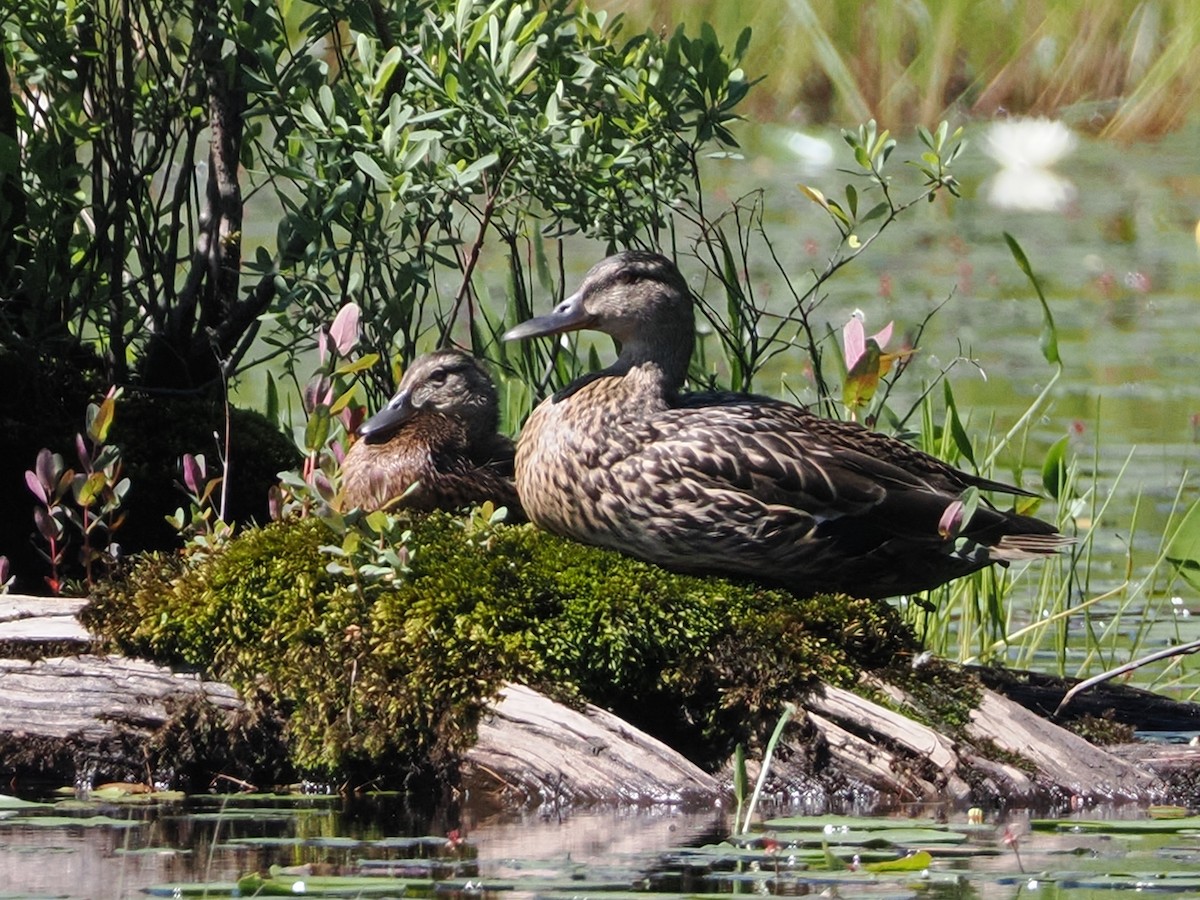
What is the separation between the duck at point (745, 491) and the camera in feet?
18.4

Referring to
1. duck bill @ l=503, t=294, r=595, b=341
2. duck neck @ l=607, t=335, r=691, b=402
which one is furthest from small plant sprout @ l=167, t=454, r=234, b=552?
duck neck @ l=607, t=335, r=691, b=402

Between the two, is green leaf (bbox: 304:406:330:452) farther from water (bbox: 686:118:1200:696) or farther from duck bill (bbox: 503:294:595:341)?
water (bbox: 686:118:1200:696)

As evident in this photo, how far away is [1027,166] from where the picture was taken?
55.7 feet

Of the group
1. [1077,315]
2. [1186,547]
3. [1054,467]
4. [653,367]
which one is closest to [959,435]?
[1054,467]

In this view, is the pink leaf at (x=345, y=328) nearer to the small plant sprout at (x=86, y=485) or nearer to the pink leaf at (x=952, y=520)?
the small plant sprout at (x=86, y=485)

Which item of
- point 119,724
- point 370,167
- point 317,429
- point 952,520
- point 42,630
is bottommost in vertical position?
point 119,724

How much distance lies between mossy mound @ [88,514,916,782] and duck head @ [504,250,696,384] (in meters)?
0.80

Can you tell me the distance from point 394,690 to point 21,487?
2.00 meters

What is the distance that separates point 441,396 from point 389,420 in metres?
0.22

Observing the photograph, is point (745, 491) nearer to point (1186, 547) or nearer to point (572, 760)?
point (572, 760)

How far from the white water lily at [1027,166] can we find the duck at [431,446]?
9379mm

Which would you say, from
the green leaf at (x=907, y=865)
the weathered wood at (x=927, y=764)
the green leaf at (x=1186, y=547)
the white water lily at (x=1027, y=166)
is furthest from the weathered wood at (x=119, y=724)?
the white water lily at (x=1027, y=166)

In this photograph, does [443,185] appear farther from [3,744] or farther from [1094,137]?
[1094,137]

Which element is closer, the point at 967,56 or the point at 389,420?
the point at 389,420
